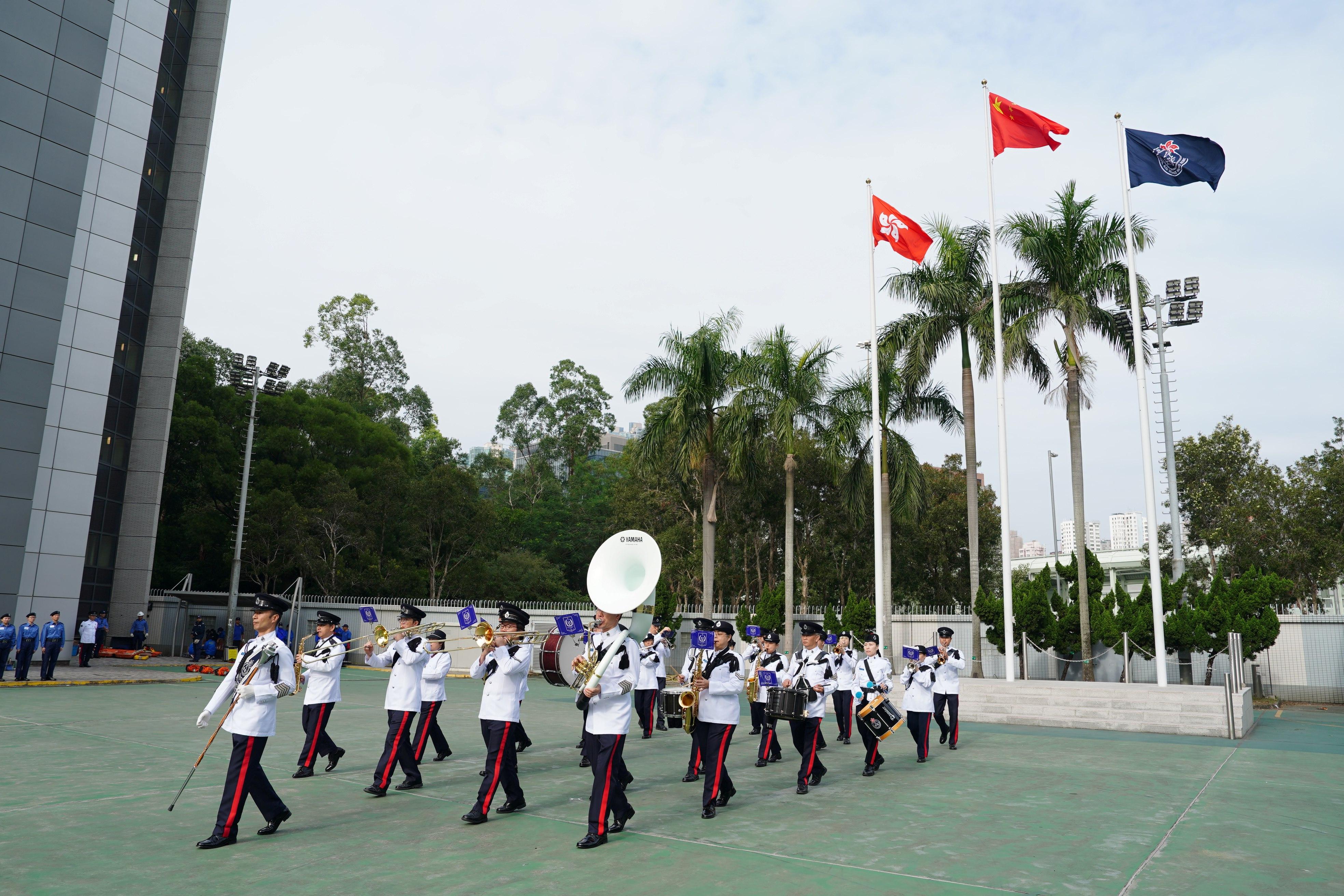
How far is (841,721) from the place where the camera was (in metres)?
13.6

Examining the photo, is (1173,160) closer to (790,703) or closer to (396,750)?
(790,703)

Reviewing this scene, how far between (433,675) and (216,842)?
3.18 m

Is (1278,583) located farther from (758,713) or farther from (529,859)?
(529,859)

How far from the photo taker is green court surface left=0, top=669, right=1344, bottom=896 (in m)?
5.86

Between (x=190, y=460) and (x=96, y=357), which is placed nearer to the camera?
(x=96, y=357)

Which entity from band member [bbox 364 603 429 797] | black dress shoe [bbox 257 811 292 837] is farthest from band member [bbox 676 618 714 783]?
black dress shoe [bbox 257 811 292 837]

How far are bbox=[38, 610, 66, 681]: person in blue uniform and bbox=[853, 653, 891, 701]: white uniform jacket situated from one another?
18.5m

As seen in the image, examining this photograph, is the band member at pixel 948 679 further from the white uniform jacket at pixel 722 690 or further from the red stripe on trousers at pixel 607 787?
the red stripe on trousers at pixel 607 787

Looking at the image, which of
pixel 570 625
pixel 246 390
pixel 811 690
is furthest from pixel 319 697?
pixel 246 390

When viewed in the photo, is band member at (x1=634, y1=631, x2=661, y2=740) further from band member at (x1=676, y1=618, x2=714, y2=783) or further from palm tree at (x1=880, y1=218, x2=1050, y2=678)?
palm tree at (x1=880, y1=218, x2=1050, y2=678)

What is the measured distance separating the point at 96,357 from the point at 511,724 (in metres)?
24.5

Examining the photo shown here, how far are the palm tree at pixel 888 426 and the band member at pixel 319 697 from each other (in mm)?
18007

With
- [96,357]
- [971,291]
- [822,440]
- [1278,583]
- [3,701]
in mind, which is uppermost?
[971,291]

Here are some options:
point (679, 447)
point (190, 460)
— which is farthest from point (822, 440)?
point (190, 460)
